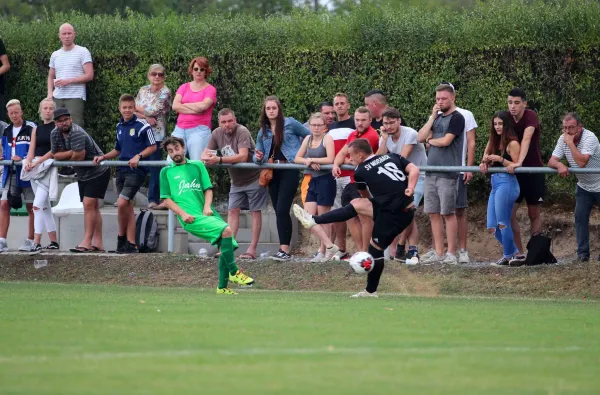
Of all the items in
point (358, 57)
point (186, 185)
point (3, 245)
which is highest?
point (358, 57)

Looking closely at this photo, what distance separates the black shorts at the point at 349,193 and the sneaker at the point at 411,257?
1.05m

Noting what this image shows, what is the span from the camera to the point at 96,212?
17422 millimetres

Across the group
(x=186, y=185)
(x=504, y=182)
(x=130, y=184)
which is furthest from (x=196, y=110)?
(x=504, y=182)

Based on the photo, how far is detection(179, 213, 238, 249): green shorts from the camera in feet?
43.9

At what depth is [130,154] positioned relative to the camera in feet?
57.9

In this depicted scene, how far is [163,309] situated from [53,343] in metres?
2.74

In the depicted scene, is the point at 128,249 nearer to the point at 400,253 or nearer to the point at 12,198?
the point at 12,198

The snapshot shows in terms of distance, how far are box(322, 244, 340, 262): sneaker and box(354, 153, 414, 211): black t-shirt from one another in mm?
2769

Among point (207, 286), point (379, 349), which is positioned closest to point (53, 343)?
point (379, 349)

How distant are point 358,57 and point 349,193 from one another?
3.96 metres

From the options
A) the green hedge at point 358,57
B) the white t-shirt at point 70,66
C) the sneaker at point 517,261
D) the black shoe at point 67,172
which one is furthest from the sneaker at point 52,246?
the sneaker at point 517,261

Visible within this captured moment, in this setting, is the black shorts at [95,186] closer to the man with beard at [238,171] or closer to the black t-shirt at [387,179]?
the man with beard at [238,171]

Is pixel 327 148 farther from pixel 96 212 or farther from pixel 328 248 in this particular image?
pixel 96 212

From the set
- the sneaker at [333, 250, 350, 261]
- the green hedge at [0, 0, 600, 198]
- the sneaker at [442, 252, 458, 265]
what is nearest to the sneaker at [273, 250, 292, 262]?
the sneaker at [333, 250, 350, 261]
